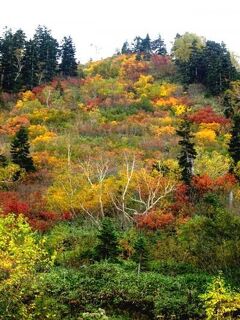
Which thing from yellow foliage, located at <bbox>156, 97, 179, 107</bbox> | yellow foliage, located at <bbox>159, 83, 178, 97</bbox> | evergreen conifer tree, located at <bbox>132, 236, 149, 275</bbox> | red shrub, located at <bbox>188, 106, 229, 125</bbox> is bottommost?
evergreen conifer tree, located at <bbox>132, 236, 149, 275</bbox>

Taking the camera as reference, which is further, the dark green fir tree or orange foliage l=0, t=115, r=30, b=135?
orange foliage l=0, t=115, r=30, b=135

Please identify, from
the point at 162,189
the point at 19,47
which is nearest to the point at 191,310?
the point at 162,189

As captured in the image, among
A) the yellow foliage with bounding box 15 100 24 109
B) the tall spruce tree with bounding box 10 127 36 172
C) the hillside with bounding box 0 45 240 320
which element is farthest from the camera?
the yellow foliage with bounding box 15 100 24 109

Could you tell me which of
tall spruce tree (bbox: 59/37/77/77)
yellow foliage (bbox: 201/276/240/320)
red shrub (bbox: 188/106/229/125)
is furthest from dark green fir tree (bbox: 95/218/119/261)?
tall spruce tree (bbox: 59/37/77/77)

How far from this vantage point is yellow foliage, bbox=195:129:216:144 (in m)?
59.0

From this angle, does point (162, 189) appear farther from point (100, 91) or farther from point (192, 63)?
point (192, 63)

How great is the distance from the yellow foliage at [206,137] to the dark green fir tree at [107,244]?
28480 mm

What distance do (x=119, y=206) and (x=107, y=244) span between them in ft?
32.5

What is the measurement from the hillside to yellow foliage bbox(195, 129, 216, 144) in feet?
0.76

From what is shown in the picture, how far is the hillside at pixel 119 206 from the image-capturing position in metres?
24.5

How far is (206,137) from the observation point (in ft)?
196

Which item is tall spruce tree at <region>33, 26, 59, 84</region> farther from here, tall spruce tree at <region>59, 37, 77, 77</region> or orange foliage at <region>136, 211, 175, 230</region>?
orange foliage at <region>136, 211, 175, 230</region>

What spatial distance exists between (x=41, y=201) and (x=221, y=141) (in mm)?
25685

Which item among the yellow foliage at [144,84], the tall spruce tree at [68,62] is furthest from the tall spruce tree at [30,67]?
the yellow foliage at [144,84]
